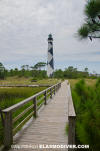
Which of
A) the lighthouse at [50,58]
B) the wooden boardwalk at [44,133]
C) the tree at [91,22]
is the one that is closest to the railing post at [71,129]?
the wooden boardwalk at [44,133]

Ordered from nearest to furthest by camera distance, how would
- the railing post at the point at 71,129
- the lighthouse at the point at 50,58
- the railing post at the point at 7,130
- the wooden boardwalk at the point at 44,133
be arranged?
the railing post at the point at 71,129
the railing post at the point at 7,130
the wooden boardwalk at the point at 44,133
the lighthouse at the point at 50,58

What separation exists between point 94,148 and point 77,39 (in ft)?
6.72


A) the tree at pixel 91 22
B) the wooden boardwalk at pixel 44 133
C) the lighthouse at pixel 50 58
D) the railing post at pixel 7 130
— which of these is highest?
the lighthouse at pixel 50 58

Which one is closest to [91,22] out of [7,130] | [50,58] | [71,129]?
[71,129]

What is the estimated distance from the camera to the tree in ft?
8.32

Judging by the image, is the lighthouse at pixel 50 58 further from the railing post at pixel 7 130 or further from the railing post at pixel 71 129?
the railing post at pixel 71 129

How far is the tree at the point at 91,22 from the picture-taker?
254 centimetres

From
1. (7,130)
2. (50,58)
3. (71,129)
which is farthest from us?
(50,58)

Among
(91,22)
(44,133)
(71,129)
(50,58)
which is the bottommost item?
(44,133)

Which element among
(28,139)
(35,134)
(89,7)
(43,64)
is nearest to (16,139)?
(28,139)

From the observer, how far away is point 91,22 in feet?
9.09

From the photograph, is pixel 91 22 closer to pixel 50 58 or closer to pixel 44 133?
pixel 44 133

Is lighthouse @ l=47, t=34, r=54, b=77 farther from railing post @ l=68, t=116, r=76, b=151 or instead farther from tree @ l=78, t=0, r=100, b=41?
railing post @ l=68, t=116, r=76, b=151

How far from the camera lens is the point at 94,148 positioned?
138cm
